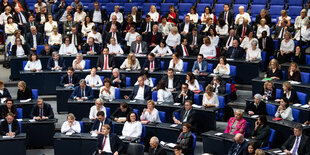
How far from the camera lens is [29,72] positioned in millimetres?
14344

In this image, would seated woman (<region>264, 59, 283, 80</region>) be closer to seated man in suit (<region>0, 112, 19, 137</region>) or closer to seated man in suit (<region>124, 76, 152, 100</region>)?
seated man in suit (<region>124, 76, 152, 100</region>)

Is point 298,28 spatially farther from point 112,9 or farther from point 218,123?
point 112,9

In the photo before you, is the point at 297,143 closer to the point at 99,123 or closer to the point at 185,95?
the point at 185,95

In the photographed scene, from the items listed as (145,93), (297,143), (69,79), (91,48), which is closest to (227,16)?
(91,48)

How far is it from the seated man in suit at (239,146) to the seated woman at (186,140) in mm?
771

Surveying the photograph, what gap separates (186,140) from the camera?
1066 cm

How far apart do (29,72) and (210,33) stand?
508cm

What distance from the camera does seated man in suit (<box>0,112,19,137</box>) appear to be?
11297 millimetres

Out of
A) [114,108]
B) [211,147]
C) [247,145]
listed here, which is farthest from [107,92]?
[247,145]

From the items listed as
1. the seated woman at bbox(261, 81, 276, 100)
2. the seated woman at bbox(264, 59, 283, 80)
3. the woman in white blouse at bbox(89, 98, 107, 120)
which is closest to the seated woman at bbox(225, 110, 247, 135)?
the seated woman at bbox(261, 81, 276, 100)

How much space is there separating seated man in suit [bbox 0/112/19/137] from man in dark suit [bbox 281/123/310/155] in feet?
17.1

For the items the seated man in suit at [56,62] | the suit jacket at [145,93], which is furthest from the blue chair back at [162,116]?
the seated man in suit at [56,62]

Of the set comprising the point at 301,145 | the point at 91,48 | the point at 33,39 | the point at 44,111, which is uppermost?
the point at 33,39

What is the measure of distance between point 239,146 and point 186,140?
1.02 metres
